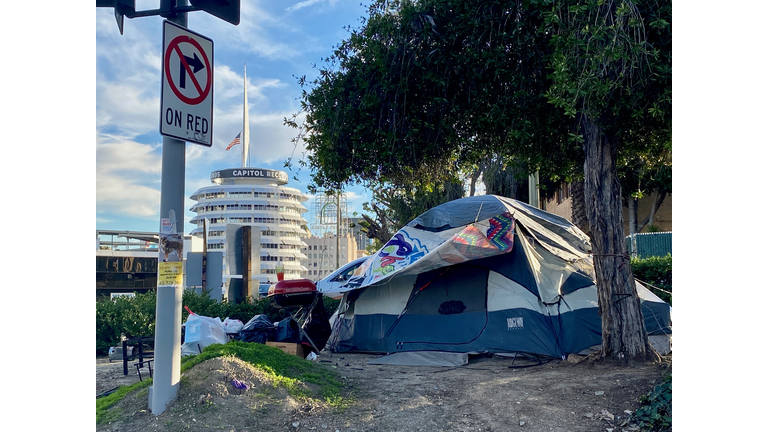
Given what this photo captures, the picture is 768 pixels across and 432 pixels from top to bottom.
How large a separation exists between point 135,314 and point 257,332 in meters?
3.35

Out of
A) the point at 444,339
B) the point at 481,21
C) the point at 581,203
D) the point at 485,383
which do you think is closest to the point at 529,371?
the point at 485,383

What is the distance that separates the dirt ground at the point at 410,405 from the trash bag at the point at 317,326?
3.51m

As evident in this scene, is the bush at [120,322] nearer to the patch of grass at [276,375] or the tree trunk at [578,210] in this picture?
the patch of grass at [276,375]

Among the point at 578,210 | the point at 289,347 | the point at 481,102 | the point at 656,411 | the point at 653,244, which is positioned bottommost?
the point at 289,347

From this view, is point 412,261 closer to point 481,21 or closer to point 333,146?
point 333,146

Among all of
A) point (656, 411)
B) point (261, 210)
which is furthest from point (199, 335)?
point (261, 210)

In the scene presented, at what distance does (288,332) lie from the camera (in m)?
9.22

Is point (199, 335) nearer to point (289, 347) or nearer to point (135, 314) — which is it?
point (289, 347)

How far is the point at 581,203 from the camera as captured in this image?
13633 mm

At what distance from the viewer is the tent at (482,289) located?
8.98 metres

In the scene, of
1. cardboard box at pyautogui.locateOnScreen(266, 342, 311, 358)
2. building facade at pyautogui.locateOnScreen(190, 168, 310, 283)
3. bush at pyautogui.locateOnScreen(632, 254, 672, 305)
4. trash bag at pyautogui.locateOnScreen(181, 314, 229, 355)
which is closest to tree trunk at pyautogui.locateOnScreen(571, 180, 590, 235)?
bush at pyautogui.locateOnScreen(632, 254, 672, 305)

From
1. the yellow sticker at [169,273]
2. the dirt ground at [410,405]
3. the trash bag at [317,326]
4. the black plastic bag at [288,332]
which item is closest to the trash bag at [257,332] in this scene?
the black plastic bag at [288,332]

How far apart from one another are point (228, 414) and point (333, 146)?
454cm

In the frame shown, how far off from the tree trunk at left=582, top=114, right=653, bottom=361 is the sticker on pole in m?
4.85
